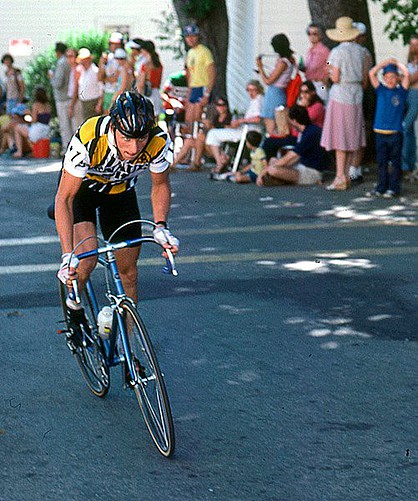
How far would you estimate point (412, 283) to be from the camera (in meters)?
9.54

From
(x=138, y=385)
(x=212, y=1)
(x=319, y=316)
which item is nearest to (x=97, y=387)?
(x=138, y=385)

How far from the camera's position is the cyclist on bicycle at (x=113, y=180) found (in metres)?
5.51

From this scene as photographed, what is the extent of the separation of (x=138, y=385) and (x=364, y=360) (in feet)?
6.88

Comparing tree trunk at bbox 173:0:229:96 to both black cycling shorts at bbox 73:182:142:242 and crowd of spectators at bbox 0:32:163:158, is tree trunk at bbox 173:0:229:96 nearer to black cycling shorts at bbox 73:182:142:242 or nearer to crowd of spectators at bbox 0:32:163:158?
crowd of spectators at bbox 0:32:163:158

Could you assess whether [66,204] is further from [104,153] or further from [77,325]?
[77,325]

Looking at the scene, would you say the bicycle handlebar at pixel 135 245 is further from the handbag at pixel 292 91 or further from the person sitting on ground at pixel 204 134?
the person sitting on ground at pixel 204 134

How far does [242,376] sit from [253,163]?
33.9ft

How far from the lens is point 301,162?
16531 millimetres

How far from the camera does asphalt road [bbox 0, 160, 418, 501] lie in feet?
17.0

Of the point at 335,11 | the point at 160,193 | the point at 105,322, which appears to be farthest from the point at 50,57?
the point at 105,322

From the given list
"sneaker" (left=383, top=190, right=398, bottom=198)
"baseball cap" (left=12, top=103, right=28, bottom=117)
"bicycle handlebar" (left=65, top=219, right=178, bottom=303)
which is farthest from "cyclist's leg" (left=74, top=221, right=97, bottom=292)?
"baseball cap" (left=12, top=103, right=28, bottom=117)

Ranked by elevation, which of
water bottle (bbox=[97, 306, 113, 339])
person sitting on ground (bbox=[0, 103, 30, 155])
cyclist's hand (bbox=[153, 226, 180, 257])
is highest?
cyclist's hand (bbox=[153, 226, 180, 257])

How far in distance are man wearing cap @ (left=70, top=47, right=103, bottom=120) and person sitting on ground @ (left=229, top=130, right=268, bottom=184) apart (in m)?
5.18

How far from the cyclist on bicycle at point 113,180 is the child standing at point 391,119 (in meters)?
8.72
